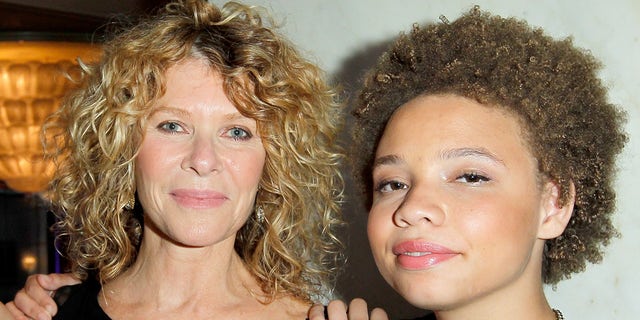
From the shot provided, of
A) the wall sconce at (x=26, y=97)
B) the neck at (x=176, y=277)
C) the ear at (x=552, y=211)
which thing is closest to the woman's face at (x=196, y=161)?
the neck at (x=176, y=277)

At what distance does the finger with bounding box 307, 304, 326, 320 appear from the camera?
6.65ft

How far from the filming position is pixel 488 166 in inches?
64.0

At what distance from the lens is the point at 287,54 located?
2.10 m

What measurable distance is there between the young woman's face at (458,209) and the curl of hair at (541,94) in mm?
43

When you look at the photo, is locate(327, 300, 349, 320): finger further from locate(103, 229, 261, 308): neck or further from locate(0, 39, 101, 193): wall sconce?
locate(0, 39, 101, 193): wall sconce

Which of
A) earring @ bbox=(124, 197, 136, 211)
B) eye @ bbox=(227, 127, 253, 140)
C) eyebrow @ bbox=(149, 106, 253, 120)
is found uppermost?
eyebrow @ bbox=(149, 106, 253, 120)

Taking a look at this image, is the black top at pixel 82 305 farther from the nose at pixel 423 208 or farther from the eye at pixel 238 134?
the nose at pixel 423 208

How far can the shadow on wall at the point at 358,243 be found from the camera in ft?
8.39

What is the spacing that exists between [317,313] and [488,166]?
0.65 meters

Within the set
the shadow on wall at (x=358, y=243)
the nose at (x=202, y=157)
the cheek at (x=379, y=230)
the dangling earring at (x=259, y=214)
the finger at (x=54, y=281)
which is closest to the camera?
the cheek at (x=379, y=230)

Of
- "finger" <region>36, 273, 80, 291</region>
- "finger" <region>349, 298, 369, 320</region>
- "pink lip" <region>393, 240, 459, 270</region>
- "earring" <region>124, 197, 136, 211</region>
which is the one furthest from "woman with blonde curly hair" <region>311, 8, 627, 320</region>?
"finger" <region>36, 273, 80, 291</region>

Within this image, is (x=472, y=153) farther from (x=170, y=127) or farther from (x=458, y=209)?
(x=170, y=127)

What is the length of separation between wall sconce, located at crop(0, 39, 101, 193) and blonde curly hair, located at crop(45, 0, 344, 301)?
2070mm

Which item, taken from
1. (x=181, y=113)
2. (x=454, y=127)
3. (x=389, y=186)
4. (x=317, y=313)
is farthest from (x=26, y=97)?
(x=454, y=127)
